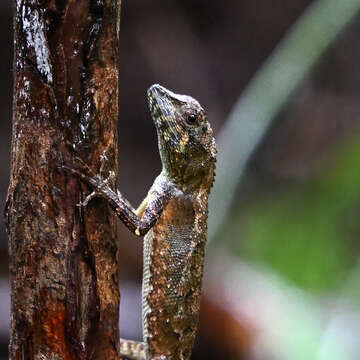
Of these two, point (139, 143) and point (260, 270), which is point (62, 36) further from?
point (139, 143)

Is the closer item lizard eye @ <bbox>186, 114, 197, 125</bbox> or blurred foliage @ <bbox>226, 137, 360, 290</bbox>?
blurred foliage @ <bbox>226, 137, 360, 290</bbox>

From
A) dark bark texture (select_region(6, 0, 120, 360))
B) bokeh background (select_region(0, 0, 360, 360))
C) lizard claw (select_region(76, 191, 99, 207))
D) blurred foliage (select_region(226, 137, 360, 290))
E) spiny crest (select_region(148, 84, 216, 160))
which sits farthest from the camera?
spiny crest (select_region(148, 84, 216, 160))

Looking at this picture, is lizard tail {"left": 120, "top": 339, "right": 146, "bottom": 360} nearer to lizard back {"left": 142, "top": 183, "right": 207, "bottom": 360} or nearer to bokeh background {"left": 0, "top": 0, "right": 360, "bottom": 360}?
lizard back {"left": 142, "top": 183, "right": 207, "bottom": 360}

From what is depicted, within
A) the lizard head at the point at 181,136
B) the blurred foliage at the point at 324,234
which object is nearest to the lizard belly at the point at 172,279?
the lizard head at the point at 181,136

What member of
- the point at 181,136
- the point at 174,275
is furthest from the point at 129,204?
the point at 181,136

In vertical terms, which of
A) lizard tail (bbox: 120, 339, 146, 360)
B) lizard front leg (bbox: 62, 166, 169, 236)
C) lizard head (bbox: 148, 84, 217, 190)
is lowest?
lizard tail (bbox: 120, 339, 146, 360)

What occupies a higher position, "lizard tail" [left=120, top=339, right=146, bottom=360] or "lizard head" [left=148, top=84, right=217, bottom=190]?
"lizard head" [left=148, top=84, right=217, bottom=190]

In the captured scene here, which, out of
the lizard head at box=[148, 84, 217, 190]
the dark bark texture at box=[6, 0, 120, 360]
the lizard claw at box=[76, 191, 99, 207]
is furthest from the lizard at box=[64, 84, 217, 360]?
the dark bark texture at box=[6, 0, 120, 360]

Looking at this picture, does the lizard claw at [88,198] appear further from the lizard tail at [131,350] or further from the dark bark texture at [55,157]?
the lizard tail at [131,350]

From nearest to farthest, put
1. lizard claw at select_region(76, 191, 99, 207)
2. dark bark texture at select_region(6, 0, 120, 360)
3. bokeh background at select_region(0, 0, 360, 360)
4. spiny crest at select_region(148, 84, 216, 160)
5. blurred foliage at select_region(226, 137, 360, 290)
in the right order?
1. dark bark texture at select_region(6, 0, 120, 360)
2. lizard claw at select_region(76, 191, 99, 207)
3. blurred foliage at select_region(226, 137, 360, 290)
4. bokeh background at select_region(0, 0, 360, 360)
5. spiny crest at select_region(148, 84, 216, 160)
